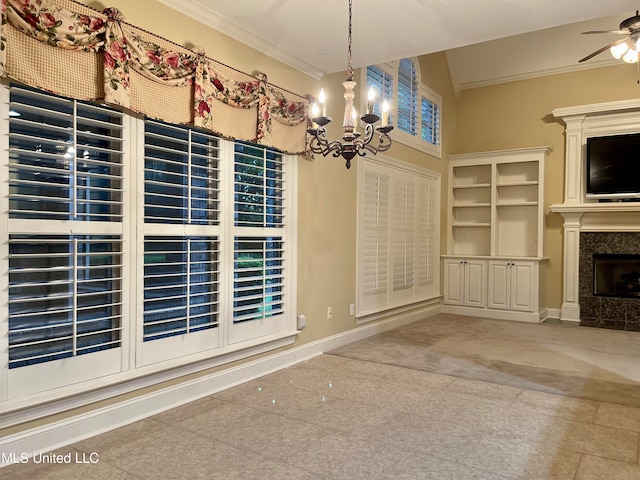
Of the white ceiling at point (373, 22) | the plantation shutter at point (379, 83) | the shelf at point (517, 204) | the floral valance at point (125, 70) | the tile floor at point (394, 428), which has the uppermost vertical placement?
the plantation shutter at point (379, 83)

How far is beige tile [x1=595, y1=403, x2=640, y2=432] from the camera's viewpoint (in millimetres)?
2859

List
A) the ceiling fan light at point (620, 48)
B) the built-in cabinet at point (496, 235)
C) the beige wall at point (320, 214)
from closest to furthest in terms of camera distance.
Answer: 1. the beige wall at point (320, 214)
2. the ceiling fan light at point (620, 48)
3. the built-in cabinet at point (496, 235)

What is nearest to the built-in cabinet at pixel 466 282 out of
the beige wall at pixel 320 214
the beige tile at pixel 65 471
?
the beige wall at pixel 320 214

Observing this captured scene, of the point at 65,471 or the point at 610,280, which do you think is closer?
the point at 65,471

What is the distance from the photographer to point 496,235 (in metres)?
7.05

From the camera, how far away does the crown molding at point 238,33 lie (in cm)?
314

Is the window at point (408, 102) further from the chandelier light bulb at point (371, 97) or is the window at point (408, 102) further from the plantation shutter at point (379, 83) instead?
the chandelier light bulb at point (371, 97)

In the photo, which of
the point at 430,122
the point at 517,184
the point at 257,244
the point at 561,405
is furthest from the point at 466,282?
the point at 257,244

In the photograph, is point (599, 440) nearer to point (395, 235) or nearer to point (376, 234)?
point (376, 234)

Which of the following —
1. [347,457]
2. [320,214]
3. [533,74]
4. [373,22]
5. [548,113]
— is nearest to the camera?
[347,457]

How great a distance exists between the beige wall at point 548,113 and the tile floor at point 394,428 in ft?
8.62

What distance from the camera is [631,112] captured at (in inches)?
239

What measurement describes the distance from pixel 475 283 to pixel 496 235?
0.81 metres

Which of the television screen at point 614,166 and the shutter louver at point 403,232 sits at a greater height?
the television screen at point 614,166
